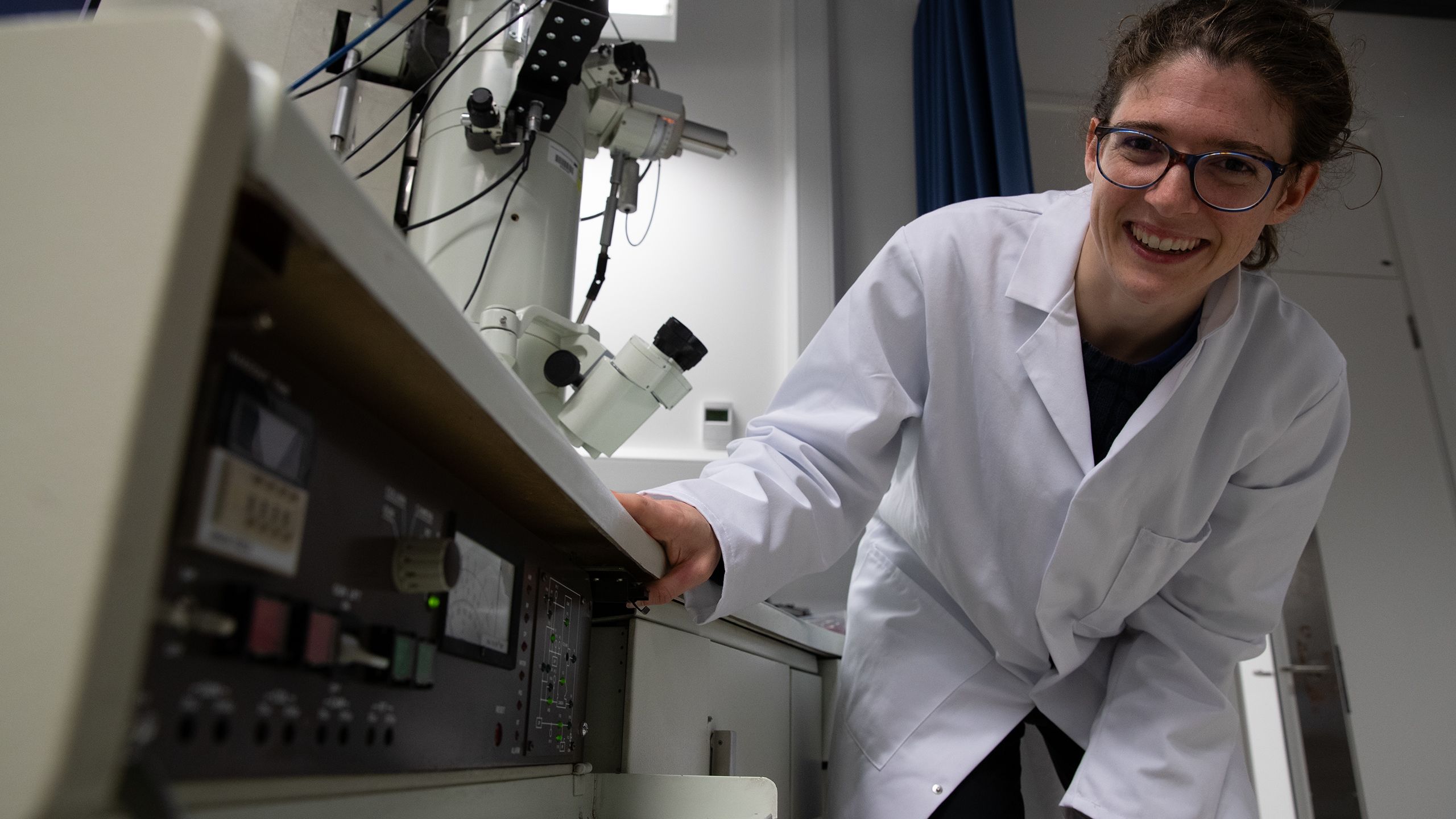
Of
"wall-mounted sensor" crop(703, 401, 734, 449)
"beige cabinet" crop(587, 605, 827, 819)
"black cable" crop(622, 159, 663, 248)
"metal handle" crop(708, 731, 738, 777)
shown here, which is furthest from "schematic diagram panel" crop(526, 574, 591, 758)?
"black cable" crop(622, 159, 663, 248)

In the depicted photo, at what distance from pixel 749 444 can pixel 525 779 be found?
1.31ft

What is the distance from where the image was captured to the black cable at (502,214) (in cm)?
116

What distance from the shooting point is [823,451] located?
1.00 metres

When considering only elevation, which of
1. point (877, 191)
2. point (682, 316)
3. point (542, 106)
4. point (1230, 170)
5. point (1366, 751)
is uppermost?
point (877, 191)

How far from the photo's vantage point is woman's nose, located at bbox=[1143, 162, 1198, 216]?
3.11 ft

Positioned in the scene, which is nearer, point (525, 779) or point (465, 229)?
point (525, 779)

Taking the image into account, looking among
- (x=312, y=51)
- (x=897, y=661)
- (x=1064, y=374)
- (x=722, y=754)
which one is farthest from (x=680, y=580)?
(x=312, y=51)

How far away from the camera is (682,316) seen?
2.32 meters

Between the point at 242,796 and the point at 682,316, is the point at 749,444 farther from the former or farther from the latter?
the point at 682,316

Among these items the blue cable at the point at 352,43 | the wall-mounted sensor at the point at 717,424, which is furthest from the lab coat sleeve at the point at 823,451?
the wall-mounted sensor at the point at 717,424

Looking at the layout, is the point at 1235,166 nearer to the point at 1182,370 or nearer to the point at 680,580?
the point at 1182,370

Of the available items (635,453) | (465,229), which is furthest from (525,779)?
(635,453)

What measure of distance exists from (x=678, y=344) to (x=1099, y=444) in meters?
0.51

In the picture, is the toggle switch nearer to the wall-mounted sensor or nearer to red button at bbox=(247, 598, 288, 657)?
red button at bbox=(247, 598, 288, 657)
